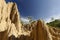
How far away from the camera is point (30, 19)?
2835 inches

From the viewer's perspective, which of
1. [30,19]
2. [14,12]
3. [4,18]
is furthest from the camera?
[30,19]

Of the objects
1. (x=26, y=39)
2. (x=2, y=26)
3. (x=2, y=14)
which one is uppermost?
(x=2, y=14)

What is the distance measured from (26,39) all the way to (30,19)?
45805 millimetres

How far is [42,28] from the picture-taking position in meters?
26.0

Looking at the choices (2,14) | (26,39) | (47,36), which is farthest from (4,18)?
(47,36)

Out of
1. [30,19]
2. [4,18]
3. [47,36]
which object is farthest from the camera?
[30,19]

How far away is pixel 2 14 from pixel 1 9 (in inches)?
42.1

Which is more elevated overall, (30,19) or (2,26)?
(30,19)

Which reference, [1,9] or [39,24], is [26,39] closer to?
[39,24]

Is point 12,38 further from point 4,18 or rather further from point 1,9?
point 1,9

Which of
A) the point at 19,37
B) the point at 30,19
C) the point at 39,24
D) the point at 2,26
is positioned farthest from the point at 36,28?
the point at 30,19

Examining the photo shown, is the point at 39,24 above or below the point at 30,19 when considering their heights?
below

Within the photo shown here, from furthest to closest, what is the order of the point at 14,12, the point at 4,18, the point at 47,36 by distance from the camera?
the point at 14,12 → the point at 4,18 → the point at 47,36

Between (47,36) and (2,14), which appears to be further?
(2,14)
